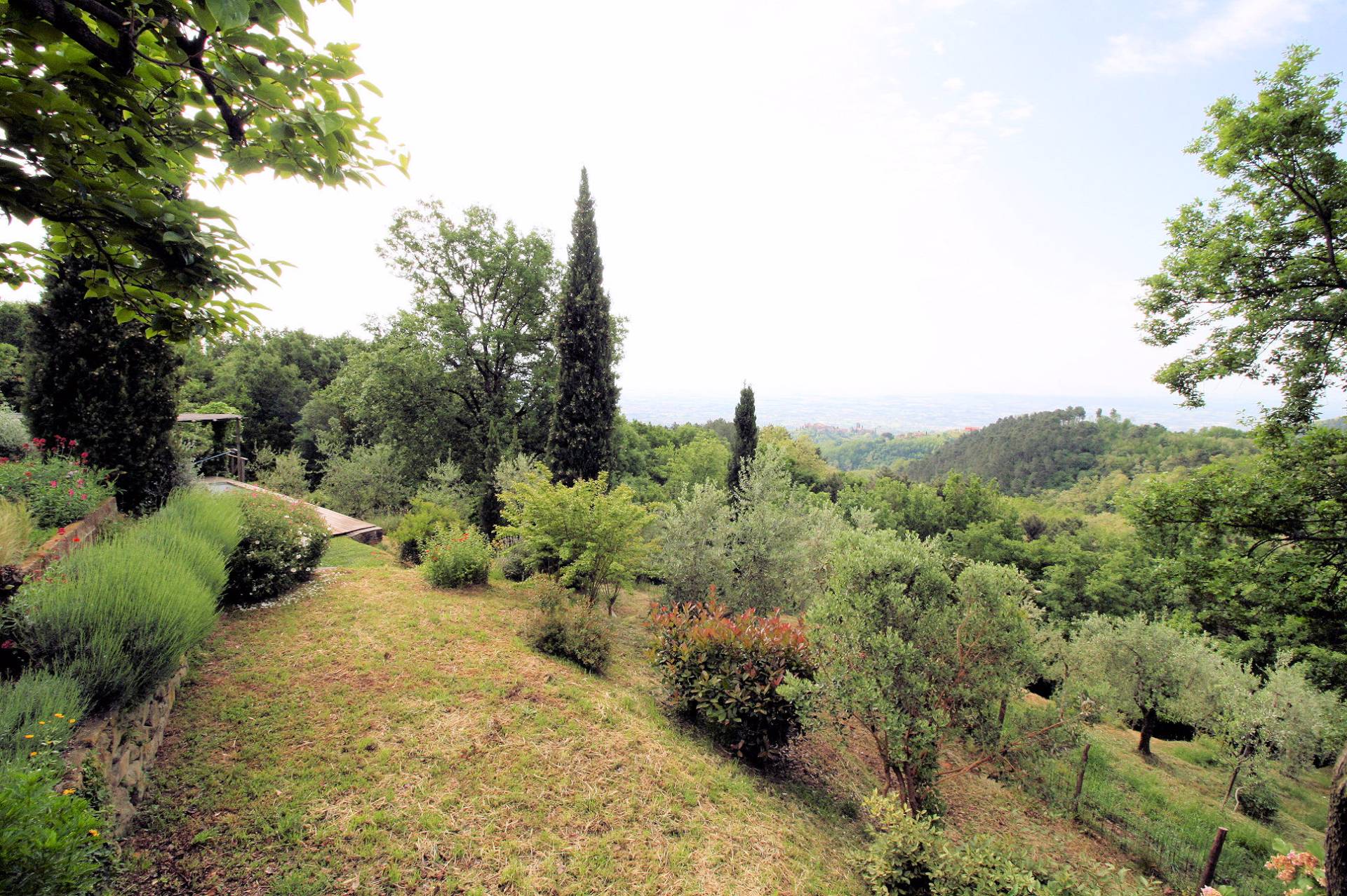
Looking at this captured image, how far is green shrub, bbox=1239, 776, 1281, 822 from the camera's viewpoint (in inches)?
355

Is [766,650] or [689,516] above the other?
[689,516]

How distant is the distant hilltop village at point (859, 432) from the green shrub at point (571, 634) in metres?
97.6

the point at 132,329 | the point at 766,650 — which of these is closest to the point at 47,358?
the point at 132,329

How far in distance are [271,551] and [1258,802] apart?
1757 cm

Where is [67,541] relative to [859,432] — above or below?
below

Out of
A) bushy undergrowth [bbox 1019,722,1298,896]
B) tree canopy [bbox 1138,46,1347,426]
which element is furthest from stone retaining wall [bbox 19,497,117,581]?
tree canopy [bbox 1138,46,1347,426]

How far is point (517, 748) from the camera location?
3863 millimetres

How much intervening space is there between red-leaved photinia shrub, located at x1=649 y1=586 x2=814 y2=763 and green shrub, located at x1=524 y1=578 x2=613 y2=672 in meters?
0.73

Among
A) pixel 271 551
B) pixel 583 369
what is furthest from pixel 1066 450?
pixel 271 551

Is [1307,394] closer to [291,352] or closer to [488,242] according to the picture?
[488,242]

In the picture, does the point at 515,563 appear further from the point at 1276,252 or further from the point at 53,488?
the point at 1276,252

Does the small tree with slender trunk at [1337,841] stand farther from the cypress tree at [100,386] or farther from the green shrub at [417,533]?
the cypress tree at [100,386]

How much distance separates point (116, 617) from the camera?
283cm

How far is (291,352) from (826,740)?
3923 centimetres
